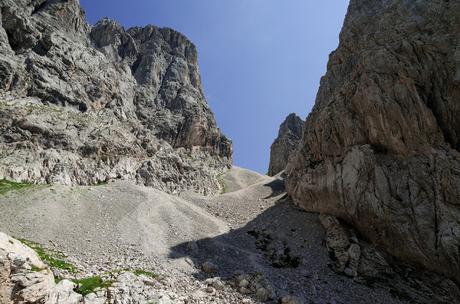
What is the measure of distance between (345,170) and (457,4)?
70.5ft

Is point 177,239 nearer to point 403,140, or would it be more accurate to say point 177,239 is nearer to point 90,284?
point 90,284

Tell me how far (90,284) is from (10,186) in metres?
26.0

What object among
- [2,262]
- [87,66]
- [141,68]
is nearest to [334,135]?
[2,262]

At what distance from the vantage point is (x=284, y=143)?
427 ft

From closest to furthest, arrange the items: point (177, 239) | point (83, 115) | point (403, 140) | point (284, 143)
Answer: point (403, 140) → point (177, 239) → point (83, 115) → point (284, 143)

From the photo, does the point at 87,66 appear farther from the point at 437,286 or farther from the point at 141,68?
the point at 437,286

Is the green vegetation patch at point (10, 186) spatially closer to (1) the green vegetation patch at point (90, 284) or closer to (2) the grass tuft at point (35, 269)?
(1) the green vegetation patch at point (90, 284)

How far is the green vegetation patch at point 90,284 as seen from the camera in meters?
20.7

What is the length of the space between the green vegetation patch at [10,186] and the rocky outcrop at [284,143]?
93.4 metres

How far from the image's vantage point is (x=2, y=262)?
13844 millimetres

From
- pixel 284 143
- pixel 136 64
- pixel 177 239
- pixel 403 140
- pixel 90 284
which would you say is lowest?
pixel 90 284

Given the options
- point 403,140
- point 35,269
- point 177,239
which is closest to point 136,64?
point 177,239

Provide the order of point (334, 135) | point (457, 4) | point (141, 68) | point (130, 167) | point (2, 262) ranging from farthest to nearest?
point (141, 68) < point (130, 167) < point (334, 135) < point (457, 4) < point (2, 262)

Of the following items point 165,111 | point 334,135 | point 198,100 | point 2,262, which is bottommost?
point 2,262
